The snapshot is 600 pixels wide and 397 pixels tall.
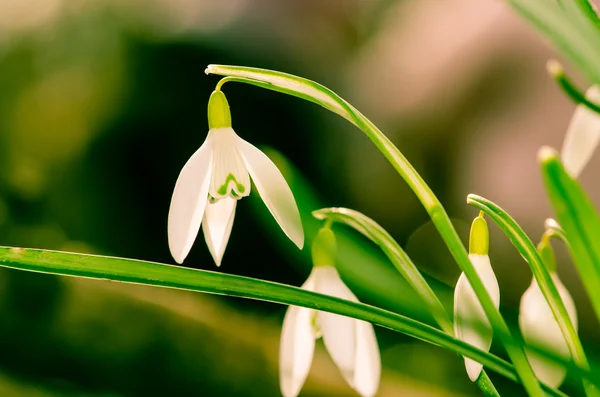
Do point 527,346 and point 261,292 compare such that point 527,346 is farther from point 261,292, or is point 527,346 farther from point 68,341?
point 68,341

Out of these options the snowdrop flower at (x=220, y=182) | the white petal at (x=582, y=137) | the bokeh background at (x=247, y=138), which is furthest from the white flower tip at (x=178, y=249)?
the bokeh background at (x=247, y=138)

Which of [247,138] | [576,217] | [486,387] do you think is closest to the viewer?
[576,217]

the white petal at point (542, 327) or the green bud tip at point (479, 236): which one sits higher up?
the green bud tip at point (479, 236)

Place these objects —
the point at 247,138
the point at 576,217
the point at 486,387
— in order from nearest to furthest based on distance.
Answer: the point at 576,217
the point at 486,387
the point at 247,138

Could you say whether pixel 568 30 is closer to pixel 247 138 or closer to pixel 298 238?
pixel 298 238

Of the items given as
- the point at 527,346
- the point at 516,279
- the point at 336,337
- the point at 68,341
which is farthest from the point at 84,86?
the point at 527,346

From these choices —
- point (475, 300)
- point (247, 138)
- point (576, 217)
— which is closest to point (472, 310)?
point (475, 300)

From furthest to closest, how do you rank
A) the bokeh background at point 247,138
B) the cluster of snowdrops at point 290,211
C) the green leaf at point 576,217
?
the bokeh background at point 247,138 → the cluster of snowdrops at point 290,211 → the green leaf at point 576,217

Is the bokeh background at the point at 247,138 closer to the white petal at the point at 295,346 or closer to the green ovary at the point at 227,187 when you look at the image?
the white petal at the point at 295,346
